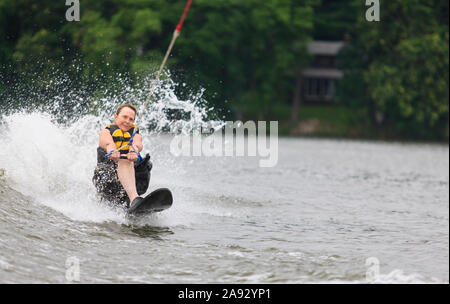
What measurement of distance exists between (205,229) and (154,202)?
1.00 metres

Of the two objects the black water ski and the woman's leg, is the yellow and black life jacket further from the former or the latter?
the black water ski

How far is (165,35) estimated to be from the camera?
52875 mm

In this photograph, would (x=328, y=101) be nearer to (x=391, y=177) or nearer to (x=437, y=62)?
(x=437, y=62)

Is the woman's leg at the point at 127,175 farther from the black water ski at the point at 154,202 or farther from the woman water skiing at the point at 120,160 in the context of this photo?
the black water ski at the point at 154,202

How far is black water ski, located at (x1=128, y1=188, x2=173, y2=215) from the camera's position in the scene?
1070 cm

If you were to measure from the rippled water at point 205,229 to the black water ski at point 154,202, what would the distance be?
25 centimetres

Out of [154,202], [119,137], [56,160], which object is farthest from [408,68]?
[154,202]

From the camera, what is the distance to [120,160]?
36.4 ft

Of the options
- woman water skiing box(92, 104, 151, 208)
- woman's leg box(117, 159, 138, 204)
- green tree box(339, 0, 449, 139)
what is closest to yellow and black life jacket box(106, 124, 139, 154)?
woman water skiing box(92, 104, 151, 208)

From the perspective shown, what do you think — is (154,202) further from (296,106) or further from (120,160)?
(296,106)

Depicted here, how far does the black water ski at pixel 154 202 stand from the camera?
10695mm

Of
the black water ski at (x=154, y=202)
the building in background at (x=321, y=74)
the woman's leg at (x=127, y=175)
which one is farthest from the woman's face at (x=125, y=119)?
the building in background at (x=321, y=74)

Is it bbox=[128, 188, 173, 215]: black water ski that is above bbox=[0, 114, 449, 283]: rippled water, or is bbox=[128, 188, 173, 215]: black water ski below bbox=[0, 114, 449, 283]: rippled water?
above
